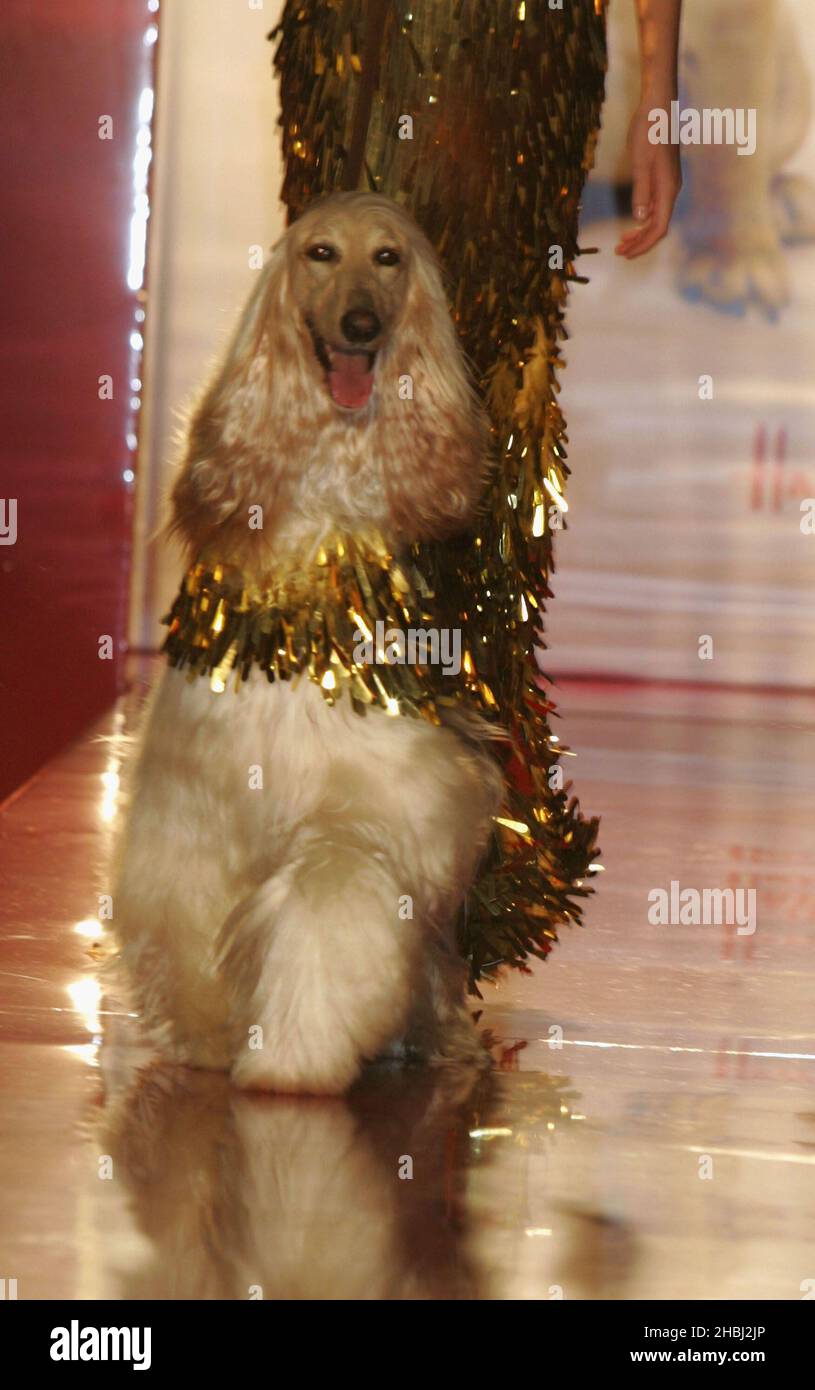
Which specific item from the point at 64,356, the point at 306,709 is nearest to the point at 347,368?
the point at 306,709

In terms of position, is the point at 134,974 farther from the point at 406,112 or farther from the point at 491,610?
the point at 406,112

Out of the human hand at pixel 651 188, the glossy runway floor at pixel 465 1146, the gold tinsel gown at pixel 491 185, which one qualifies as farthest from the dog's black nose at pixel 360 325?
the glossy runway floor at pixel 465 1146

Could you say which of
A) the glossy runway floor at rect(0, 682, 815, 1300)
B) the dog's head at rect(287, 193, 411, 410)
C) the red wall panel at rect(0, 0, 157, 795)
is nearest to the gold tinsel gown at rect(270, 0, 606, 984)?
the dog's head at rect(287, 193, 411, 410)

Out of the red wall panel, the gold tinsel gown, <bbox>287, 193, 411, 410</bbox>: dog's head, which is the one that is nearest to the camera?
<bbox>287, 193, 411, 410</bbox>: dog's head

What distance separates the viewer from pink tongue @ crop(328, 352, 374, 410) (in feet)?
8.60

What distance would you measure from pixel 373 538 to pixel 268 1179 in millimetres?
859

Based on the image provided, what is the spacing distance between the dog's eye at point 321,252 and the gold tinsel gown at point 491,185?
0.26m

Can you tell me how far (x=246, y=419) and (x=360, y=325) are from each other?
0.19 m

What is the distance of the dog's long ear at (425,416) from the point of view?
8.71ft

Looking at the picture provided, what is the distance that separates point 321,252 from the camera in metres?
2.62

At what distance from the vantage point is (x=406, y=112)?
286cm

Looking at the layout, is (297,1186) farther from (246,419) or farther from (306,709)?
(246,419)

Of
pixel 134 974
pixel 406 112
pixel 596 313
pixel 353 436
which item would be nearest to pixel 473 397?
pixel 353 436

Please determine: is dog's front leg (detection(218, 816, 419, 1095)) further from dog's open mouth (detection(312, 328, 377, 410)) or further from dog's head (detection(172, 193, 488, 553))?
dog's open mouth (detection(312, 328, 377, 410))
